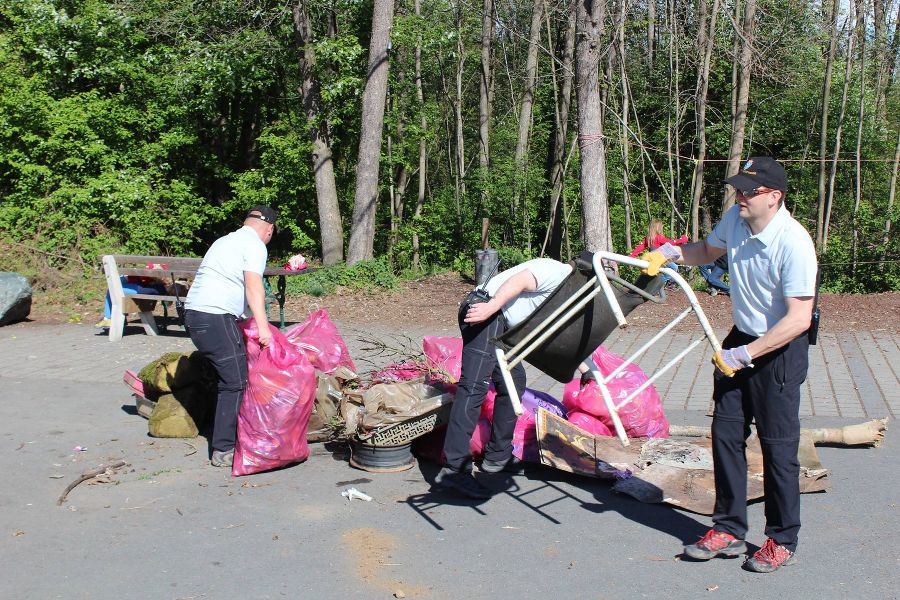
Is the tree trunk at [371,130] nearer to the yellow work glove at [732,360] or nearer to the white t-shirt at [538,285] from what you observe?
the white t-shirt at [538,285]

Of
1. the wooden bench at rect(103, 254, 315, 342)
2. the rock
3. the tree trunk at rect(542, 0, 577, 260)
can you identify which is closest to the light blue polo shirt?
the wooden bench at rect(103, 254, 315, 342)

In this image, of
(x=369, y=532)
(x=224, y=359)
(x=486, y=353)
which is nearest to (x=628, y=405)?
(x=486, y=353)

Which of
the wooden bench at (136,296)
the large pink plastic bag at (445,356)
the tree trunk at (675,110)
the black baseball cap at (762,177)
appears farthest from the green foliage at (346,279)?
the black baseball cap at (762,177)

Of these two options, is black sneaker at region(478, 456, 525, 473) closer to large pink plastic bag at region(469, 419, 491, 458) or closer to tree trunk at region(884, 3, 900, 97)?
large pink plastic bag at region(469, 419, 491, 458)

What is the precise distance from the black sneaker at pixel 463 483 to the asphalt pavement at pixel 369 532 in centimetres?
5

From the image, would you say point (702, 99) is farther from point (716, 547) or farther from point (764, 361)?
point (716, 547)

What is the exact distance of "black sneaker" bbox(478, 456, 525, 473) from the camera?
17.2 feet

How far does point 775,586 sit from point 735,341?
3.75ft

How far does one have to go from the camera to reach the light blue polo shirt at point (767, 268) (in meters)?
3.70

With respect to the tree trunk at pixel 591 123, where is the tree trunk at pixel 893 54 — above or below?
above

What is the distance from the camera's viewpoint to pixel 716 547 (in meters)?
Answer: 4.03

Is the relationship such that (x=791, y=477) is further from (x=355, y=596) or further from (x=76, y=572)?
(x=76, y=572)

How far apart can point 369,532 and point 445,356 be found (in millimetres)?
1700

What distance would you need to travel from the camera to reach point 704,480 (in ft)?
15.5
